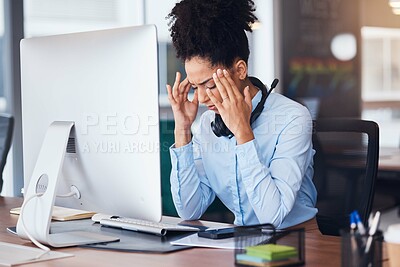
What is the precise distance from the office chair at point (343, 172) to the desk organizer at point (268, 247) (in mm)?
769

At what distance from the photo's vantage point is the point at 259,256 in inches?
62.0

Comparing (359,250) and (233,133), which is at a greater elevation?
(233,133)

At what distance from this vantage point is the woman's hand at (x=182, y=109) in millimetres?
2379

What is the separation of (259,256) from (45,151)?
29.3 inches

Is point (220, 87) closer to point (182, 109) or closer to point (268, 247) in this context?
point (182, 109)

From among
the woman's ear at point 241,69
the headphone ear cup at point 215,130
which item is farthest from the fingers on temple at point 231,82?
the headphone ear cup at point 215,130

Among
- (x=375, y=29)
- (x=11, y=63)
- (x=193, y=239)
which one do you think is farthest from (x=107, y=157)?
(x=375, y=29)

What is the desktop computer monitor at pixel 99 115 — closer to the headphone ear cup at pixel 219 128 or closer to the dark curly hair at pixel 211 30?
the dark curly hair at pixel 211 30

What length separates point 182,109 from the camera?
2.40 meters

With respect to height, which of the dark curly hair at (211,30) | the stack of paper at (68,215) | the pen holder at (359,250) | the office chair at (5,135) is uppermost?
the dark curly hair at (211,30)

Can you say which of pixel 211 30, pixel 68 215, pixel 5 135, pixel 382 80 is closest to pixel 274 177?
pixel 211 30

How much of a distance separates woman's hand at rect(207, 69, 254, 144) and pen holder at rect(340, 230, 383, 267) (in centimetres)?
79

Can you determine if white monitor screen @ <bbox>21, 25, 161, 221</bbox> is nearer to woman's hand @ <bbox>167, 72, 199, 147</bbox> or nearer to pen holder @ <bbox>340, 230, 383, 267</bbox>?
woman's hand @ <bbox>167, 72, 199, 147</bbox>

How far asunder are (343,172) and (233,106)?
0.67m
